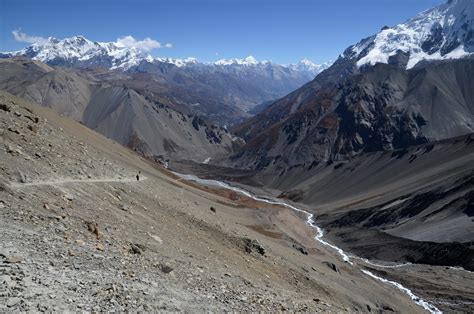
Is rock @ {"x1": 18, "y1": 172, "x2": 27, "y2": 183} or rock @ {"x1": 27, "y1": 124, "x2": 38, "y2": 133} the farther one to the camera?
rock @ {"x1": 27, "y1": 124, "x2": 38, "y2": 133}

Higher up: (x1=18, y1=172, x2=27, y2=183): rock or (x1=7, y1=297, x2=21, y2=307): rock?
(x1=18, y1=172, x2=27, y2=183): rock

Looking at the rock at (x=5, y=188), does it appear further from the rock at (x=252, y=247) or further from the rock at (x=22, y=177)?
the rock at (x=252, y=247)

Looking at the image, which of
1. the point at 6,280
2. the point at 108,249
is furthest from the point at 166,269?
the point at 6,280

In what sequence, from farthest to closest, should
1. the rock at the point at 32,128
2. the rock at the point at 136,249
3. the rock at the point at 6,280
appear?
the rock at the point at 32,128
the rock at the point at 136,249
the rock at the point at 6,280

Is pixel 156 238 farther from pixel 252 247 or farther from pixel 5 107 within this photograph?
pixel 5 107

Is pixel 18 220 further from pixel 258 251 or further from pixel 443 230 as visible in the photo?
pixel 443 230

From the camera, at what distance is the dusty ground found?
62.1 ft

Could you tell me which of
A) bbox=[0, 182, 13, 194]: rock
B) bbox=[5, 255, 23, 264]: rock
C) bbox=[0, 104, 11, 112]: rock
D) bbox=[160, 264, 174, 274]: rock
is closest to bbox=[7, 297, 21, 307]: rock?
bbox=[5, 255, 23, 264]: rock

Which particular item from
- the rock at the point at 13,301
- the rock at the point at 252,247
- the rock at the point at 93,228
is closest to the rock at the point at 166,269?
the rock at the point at 93,228

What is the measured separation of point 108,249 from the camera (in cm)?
2445

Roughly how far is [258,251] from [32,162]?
810 inches

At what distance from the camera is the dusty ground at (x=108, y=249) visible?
18922mm

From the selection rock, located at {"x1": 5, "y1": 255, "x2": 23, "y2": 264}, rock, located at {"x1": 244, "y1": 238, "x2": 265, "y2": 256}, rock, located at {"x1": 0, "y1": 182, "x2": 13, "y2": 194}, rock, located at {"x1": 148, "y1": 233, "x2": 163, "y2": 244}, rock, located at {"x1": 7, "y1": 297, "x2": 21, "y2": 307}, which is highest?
rock, located at {"x1": 0, "y1": 182, "x2": 13, "y2": 194}

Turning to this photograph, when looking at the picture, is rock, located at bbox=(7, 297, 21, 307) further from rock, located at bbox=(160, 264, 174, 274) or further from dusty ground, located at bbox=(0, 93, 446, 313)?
rock, located at bbox=(160, 264, 174, 274)
